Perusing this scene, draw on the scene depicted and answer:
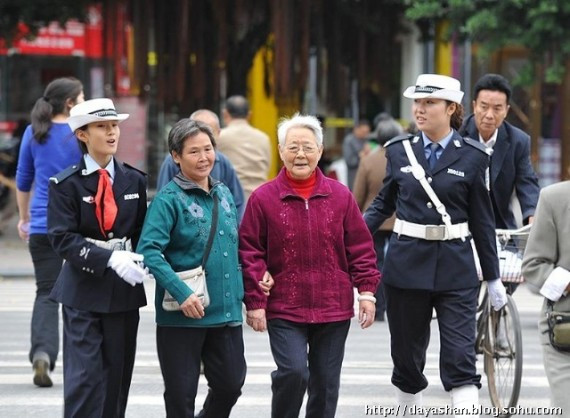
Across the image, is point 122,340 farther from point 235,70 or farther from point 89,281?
point 235,70

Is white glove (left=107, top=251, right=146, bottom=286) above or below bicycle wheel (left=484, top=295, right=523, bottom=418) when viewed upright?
above

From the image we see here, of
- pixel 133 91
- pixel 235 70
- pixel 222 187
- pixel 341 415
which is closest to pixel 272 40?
pixel 235 70

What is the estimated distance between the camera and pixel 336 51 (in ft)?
62.4

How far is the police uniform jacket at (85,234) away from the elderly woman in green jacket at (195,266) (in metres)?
0.20

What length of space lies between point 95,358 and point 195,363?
46cm

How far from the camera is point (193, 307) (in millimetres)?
5957

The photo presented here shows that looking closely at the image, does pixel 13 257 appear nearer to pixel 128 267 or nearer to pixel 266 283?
pixel 266 283

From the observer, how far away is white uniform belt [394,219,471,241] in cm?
684

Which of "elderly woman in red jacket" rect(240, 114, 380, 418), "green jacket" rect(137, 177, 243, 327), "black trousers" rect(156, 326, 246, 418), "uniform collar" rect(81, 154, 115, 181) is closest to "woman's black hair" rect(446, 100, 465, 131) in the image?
"elderly woman in red jacket" rect(240, 114, 380, 418)

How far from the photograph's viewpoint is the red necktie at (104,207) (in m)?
6.21

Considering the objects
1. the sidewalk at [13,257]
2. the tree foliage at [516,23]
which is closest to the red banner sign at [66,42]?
the sidewalk at [13,257]

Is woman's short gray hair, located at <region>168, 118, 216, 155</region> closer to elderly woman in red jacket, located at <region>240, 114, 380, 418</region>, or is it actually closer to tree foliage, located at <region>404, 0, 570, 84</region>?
elderly woman in red jacket, located at <region>240, 114, 380, 418</region>

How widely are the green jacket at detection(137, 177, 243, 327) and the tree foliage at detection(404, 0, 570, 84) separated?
38.2ft

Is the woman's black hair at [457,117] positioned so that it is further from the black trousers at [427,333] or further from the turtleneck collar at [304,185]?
the turtleneck collar at [304,185]
